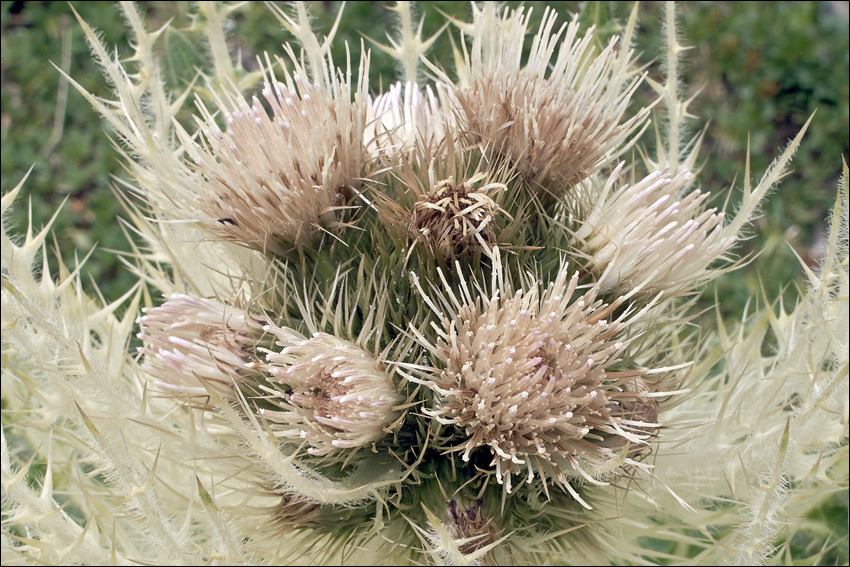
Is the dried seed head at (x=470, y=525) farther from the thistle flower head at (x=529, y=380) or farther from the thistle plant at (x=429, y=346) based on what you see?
the thistle flower head at (x=529, y=380)

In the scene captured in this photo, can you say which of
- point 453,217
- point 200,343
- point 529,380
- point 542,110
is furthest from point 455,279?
point 200,343

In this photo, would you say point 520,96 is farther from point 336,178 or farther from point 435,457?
point 435,457

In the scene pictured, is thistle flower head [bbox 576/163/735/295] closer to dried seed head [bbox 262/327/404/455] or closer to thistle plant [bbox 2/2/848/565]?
thistle plant [bbox 2/2/848/565]

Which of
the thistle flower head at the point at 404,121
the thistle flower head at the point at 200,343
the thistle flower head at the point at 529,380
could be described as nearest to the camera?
the thistle flower head at the point at 529,380

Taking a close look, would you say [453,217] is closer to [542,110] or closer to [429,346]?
[429,346]

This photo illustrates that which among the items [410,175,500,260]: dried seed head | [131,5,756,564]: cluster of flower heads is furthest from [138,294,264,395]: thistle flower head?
[410,175,500,260]: dried seed head

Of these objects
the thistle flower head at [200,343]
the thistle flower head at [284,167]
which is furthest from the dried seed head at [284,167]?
the thistle flower head at [200,343]

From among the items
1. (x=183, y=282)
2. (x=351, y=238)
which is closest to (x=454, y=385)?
(x=351, y=238)
